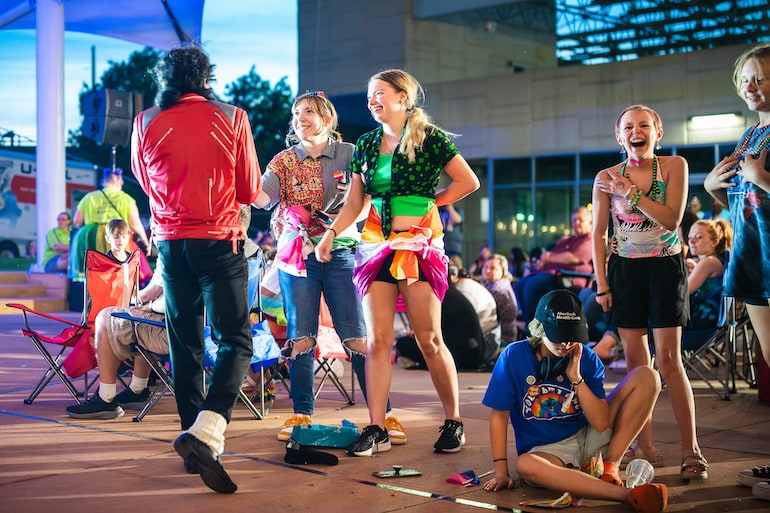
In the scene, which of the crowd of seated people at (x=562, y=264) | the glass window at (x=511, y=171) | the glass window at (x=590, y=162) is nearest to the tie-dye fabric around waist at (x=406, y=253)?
the crowd of seated people at (x=562, y=264)

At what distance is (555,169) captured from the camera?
770 inches

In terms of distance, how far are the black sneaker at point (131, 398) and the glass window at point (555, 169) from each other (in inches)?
578

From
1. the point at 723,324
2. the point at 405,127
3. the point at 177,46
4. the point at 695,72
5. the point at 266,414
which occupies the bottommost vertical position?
the point at 266,414

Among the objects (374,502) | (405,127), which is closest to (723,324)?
(405,127)

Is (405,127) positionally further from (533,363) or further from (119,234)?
(119,234)

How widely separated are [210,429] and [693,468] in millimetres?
1979

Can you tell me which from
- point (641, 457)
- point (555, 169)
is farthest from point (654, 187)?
point (555, 169)

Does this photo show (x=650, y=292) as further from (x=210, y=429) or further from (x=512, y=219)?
(x=512, y=219)

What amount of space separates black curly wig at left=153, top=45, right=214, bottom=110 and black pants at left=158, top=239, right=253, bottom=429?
61 centimetres

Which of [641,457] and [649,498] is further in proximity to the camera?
[641,457]

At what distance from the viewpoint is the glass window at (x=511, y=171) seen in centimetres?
2005

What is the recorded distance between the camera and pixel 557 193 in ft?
64.6

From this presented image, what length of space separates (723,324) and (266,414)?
3017 millimetres

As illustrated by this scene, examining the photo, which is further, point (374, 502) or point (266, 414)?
point (266, 414)
